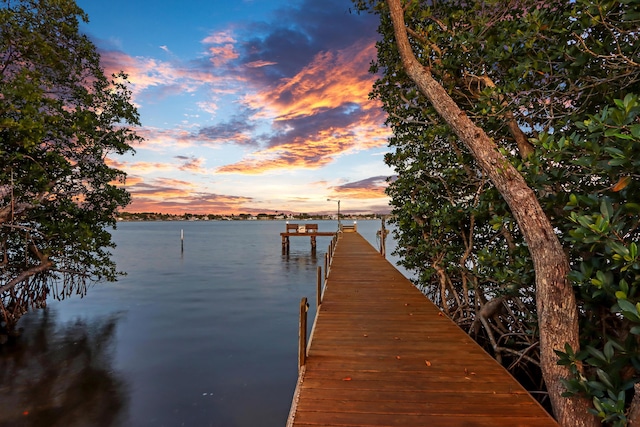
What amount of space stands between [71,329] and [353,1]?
14.7 metres

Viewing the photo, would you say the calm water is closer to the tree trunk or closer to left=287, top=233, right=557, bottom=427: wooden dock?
left=287, top=233, right=557, bottom=427: wooden dock

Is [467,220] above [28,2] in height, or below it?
below

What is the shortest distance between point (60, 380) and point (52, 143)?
20.6 feet

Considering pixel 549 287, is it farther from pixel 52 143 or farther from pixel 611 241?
pixel 52 143

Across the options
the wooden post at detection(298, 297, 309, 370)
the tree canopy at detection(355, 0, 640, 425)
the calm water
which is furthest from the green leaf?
the calm water

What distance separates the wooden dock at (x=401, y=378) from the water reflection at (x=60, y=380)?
5.49 meters

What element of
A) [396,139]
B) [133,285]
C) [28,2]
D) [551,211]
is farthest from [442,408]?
[133,285]

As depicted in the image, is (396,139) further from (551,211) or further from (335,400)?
(335,400)

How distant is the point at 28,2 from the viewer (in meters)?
8.37

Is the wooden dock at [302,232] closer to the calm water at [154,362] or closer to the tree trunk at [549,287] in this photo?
the calm water at [154,362]

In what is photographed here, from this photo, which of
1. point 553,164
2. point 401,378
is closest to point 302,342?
point 401,378

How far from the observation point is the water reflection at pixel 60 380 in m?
6.90

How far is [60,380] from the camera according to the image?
8.36 m

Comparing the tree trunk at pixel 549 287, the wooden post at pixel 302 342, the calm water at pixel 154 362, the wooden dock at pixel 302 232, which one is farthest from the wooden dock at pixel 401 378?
the wooden dock at pixel 302 232
